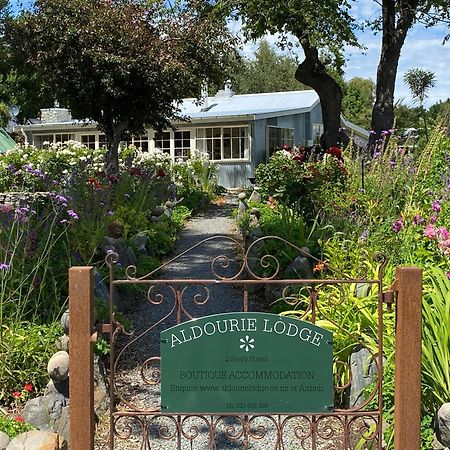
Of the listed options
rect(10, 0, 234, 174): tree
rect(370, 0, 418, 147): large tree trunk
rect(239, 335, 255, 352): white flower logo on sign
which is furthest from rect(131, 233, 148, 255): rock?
rect(370, 0, 418, 147): large tree trunk

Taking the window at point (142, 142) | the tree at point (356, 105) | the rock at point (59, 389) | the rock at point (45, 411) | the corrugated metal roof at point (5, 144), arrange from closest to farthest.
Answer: the rock at point (45, 411) < the rock at point (59, 389) < the corrugated metal roof at point (5, 144) < the window at point (142, 142) < the tree at point (356, 105)

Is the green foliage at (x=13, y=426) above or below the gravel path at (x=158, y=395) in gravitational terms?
above

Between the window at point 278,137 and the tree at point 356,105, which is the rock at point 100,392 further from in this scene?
the tree at point 356,105

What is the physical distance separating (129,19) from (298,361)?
11.3 metres

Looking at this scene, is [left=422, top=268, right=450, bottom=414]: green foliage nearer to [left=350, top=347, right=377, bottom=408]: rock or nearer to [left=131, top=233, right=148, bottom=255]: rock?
[left=350, top=347, right=377, bottom=408]: rock

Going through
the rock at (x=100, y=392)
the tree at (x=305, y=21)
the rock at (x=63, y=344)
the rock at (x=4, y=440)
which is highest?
the tree at (x=305, y=21)

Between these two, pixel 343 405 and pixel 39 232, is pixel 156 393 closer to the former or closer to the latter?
pixel 343 405

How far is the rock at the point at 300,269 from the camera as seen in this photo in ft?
21.0

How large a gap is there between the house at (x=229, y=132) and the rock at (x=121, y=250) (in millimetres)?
11613

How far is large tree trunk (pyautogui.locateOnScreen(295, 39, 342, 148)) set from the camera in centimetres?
1579

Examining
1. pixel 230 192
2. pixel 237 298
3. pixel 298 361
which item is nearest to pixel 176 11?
pixel 230 192

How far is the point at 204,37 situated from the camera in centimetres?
1343

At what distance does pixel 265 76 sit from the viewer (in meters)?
51.1

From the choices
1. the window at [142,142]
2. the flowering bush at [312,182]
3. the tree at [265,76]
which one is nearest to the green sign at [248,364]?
the flowering bush at [312,182]
